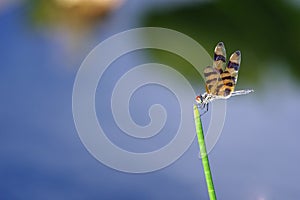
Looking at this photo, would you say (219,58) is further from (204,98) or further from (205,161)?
(205,161)

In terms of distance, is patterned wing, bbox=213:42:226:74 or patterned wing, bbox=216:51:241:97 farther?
patterned wing, bbox=213:42:226:74

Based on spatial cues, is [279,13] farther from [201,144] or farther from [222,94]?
[201,144]

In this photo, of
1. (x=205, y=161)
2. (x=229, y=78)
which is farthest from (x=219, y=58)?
(x=205, y=161)

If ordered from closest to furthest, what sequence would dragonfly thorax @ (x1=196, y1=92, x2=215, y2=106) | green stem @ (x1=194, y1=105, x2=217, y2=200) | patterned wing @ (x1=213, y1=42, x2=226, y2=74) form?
1. green stem @ (x1=194, y1=105, x2=217, y2=200)
2. dragonfly thorax @ (x1=196, y1=92, x2=215, y2=106)
3. patterned wing @ (x1=213, y1=42, x2=226, y2=74)

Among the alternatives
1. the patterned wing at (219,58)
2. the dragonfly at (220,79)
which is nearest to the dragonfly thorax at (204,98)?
the dragonfly at (220,79)

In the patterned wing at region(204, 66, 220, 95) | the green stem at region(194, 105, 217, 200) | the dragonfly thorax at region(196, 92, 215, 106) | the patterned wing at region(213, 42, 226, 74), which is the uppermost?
the patterned wing at region(213, 42, 226, 74)

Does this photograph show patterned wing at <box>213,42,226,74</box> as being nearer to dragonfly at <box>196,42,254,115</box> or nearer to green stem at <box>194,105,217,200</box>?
dragonfly at <box>196,42,254,115</box>

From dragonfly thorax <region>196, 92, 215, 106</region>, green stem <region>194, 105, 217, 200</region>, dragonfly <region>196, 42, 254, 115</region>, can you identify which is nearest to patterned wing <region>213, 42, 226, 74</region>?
dragonfly <region>196, 42, 254, 115</region>

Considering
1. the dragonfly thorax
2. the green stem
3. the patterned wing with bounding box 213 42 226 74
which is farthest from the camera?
the patterned wing with bounding box 213 42 226 74
